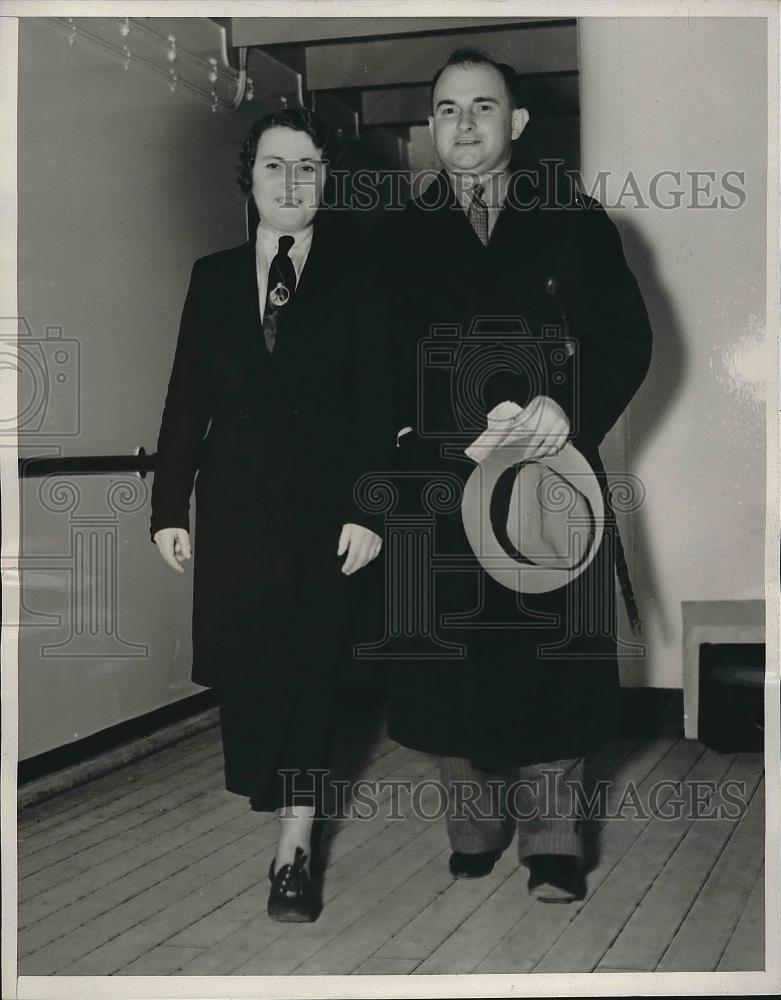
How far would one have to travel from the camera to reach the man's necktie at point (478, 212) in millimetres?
2523

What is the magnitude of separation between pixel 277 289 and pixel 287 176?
22cm

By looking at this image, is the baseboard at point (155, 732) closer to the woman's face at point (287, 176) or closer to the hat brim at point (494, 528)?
the hat brim at point (494, 528)

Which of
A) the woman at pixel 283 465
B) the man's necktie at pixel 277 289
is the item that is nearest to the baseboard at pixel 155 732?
the woman at pixel 283 465

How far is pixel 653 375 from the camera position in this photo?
277 cm

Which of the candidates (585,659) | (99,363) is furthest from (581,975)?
(99,363)

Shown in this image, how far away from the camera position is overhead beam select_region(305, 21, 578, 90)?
253cm

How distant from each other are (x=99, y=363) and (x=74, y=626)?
0.56 metres

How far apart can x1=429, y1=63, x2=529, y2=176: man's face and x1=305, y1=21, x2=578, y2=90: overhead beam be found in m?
0.05

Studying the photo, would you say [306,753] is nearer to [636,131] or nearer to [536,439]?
[536,439]

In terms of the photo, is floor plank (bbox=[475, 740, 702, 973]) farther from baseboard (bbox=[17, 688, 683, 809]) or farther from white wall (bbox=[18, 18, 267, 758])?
white wall (bbox=[18, 18, 267, 758])

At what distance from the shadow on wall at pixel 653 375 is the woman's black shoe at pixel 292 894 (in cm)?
88

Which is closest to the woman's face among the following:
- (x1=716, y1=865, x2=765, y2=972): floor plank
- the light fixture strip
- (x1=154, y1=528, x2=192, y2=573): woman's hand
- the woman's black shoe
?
the light fixture strip

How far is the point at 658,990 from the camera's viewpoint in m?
2.43

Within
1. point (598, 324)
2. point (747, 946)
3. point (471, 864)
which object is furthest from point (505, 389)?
point (747, 946)
